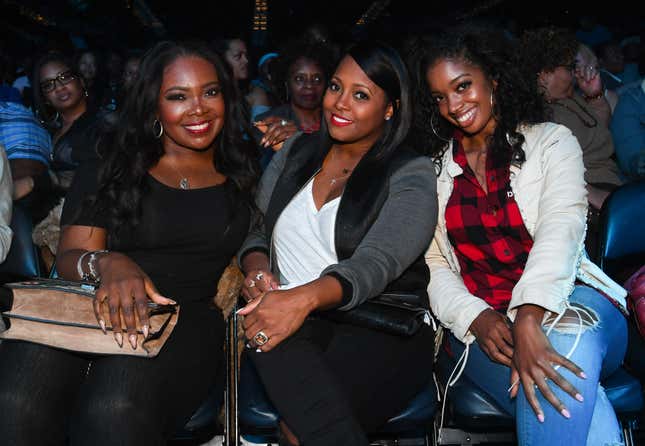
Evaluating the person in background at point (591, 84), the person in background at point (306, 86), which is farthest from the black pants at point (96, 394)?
the person in background at point (591, 84)

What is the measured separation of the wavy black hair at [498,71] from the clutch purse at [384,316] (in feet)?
2.39

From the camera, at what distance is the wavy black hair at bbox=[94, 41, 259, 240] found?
2.31 meters

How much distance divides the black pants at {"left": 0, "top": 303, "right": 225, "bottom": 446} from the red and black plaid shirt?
102 centimetres

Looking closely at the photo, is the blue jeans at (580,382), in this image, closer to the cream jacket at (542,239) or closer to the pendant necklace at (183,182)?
the cream jacket at (542,239)

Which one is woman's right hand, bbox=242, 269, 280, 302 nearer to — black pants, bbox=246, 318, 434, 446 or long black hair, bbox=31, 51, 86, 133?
black pants, bbox=246, 318, 434, 446

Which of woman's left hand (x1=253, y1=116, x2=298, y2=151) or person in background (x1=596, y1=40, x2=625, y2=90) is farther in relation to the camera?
person in background (x1=596, y1=40, x2=625, y2=90)

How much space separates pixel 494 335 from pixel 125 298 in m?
1.15

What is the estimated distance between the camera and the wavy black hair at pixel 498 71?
237 centimetres

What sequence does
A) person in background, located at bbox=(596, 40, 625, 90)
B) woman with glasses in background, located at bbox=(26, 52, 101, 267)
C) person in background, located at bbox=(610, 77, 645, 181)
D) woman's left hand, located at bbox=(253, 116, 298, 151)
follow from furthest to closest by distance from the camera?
person in background, located at bbox=(596, 40, 625, 90), woman with glasses in background, located at bbox=(26, 52, 101, 267), person in background, located at bbox=(610, 77, 645, 181), woman's left hand, located at bbox=(253, 116, 298, 151)

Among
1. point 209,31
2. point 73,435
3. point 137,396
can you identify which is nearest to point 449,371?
point 137,396

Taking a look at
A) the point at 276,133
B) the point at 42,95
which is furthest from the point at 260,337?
the point at 42,95

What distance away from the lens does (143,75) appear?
2.46 m

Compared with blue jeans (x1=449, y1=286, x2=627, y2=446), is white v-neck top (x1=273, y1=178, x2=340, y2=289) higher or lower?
higher

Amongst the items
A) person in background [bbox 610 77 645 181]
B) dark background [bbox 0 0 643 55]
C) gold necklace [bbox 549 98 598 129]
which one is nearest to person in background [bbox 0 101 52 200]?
gold necklace [bbox 549 98 598 129]
